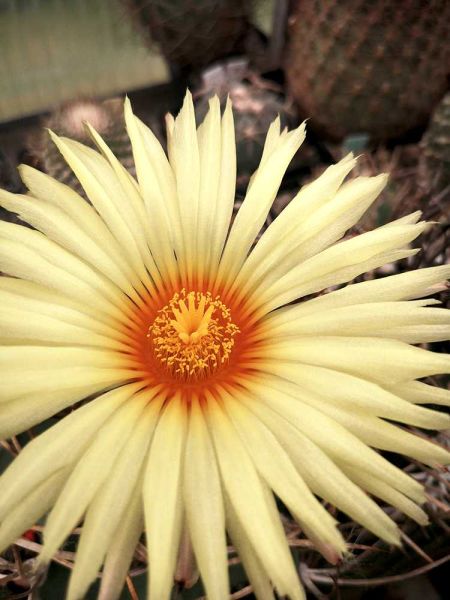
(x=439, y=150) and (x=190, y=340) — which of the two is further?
(x=439, y=150)

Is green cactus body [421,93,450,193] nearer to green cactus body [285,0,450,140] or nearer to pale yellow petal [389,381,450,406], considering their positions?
green cactus body [285,0,450,140]

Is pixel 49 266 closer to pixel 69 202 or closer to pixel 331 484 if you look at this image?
pixel 69 202

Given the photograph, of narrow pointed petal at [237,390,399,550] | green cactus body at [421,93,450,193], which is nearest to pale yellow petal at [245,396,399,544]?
narrow pointed petal at [237,390,399,550]

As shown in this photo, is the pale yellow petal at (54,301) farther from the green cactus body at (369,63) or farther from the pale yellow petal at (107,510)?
the green cactus body at (369,63)

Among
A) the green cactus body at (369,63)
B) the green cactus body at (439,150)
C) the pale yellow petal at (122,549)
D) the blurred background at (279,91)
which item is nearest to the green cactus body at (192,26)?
the blurred background at (279,91)

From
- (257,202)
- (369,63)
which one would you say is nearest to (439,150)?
(369,63)

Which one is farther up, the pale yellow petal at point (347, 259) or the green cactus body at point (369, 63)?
the green cactus body at point (369, 63)

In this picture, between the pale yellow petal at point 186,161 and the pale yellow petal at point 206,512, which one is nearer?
the pale yellow petal at point 206,512

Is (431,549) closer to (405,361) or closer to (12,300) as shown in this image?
(405,361)

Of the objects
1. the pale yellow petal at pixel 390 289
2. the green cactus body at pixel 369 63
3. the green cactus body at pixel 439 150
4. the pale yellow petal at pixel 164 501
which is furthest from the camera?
the green cactus body at pixel 369 63
